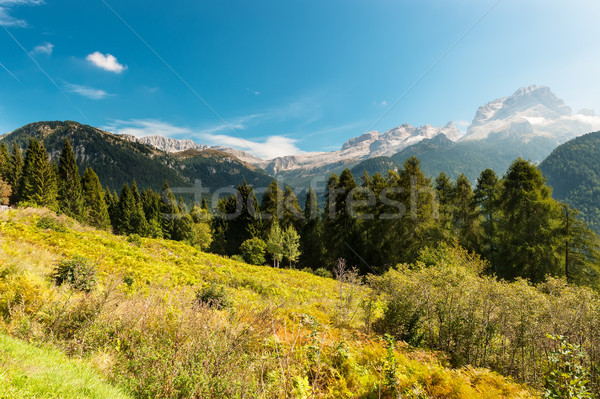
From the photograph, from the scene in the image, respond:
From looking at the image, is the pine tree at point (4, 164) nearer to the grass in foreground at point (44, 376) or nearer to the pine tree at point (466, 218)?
the grass in foreground at point (44, 376)

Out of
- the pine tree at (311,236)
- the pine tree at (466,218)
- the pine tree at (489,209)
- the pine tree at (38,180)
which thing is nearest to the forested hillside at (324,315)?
the pine tree at (489,209)

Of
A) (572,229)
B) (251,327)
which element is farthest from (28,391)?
(572,229)

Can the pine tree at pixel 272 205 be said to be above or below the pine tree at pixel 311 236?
above

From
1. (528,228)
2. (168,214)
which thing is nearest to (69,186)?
(168,214)

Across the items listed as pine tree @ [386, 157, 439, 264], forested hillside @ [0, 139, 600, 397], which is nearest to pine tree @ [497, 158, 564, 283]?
forested hillside @ [0, 139, 600, 397]

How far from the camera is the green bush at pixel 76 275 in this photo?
632 cm

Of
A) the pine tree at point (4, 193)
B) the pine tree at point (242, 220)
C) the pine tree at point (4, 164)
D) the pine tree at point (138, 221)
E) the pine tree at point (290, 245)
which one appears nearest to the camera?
the pine tree at point (290, 245)

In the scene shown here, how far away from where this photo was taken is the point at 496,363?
23.3ft

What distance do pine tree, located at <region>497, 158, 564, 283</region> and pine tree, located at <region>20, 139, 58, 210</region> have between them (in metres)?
49.7

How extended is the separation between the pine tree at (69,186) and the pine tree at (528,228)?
53.3m

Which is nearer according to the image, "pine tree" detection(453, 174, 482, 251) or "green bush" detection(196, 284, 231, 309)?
"green bush" detection(196, 284, 231, 309)

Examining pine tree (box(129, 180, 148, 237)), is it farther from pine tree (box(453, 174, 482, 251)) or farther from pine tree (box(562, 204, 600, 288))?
pine tree (box(562, 204, 600, 288))

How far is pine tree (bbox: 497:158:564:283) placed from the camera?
17922 millimetres

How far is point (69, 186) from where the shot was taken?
38.6m
